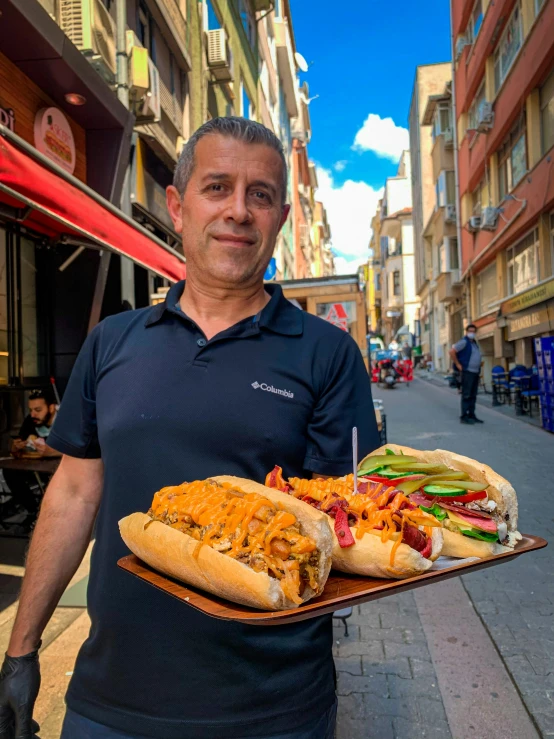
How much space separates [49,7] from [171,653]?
8.68m

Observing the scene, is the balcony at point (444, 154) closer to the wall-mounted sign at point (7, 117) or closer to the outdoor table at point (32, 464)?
the wall-mounted sign at point (7, 117)

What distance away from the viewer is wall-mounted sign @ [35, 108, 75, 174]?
723 cm

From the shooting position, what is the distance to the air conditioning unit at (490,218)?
73.9 ft

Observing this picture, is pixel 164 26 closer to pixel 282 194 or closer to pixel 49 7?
pixel 49 7

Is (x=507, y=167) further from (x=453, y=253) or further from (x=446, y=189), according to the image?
(x=453, y=253)

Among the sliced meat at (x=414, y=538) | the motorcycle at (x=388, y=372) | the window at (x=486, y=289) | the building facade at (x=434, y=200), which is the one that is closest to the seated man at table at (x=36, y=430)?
the sliced meat at (x=414, y=538)

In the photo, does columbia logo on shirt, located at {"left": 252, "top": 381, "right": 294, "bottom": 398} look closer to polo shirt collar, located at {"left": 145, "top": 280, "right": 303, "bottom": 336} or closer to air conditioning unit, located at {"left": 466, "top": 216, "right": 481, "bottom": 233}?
polo shirt collar, located at {"left": 145, "top": 280, "right": 303, "bottom": 336}

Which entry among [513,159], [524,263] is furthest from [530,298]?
[513,159]

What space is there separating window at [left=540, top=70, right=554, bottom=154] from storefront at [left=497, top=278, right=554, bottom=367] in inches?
180

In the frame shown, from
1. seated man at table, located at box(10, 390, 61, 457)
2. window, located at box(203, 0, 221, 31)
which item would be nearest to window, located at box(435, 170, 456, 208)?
window, located at box(203, 0, 221, 31)

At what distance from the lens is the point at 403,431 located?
13492 millimetres

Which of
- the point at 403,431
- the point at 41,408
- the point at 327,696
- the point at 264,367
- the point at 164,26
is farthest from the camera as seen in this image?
the point at 403,431

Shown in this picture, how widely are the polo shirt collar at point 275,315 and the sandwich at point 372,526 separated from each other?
0.51 meters

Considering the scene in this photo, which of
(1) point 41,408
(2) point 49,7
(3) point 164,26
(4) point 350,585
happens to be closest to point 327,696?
(4) point 350,585
